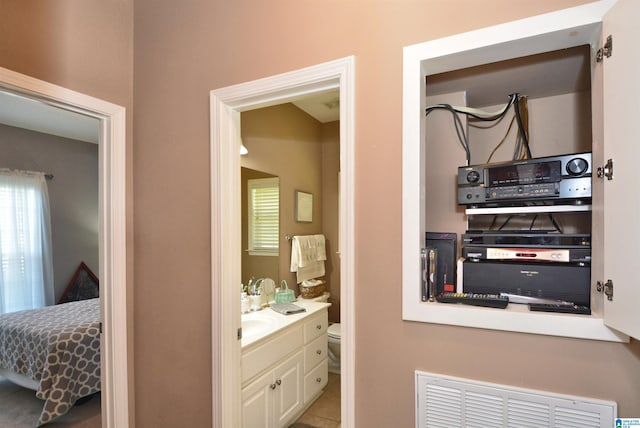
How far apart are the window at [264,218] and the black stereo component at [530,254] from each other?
194cm

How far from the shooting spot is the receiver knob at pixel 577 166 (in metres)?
1.05

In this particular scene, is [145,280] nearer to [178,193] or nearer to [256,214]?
[178,193]

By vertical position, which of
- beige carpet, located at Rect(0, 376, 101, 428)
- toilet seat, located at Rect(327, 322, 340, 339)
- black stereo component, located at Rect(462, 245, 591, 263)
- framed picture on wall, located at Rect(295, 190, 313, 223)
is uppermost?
framed picture on wall, located at Rect(295, 190, 313, 223)

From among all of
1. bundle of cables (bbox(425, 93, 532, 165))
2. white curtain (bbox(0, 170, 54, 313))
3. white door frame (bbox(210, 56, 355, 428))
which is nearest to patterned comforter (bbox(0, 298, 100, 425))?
white curtain (bbox(0, 170, 54, 313))

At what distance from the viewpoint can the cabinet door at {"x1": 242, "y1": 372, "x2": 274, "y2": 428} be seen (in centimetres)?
182

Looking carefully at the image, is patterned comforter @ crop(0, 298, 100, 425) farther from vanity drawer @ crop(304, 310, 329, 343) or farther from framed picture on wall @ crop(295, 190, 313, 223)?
framed picture on wall @ crop(295, 190, 313, 223)

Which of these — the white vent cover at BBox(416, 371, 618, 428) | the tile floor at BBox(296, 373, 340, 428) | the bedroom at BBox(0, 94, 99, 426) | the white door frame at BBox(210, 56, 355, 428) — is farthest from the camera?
the bedroom at BBox(0, 94, 99, 426)

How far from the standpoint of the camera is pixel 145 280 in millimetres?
1662

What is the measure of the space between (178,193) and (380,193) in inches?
40.2

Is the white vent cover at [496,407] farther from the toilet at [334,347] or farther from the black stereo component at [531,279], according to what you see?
the toilet at [334,347]

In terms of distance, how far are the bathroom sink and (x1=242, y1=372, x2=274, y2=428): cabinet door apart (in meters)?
0.27

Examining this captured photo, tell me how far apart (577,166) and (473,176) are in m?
0.32

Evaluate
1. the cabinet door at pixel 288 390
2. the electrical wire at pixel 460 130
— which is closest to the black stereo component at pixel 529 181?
the electrical wire at pixel 460 130

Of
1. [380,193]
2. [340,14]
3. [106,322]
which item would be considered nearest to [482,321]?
[380,193]
